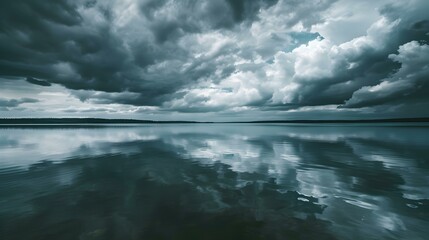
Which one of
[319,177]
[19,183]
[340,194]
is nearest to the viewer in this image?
[340,194]

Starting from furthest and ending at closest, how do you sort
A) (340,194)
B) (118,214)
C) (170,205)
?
(340,194)
(170,205)
(118,214)

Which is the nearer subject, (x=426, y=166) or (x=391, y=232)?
(x=391, y=232)

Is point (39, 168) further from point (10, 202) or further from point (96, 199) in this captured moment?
point (96, 199)

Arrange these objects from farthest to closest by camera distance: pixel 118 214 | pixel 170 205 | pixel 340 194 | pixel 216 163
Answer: pixel 216 163 < pixel 340 194 < pixel 170 205 < pixel 118 214

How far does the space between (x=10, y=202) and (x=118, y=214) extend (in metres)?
7.01

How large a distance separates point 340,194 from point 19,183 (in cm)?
2221

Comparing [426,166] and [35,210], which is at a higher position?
[35,210]

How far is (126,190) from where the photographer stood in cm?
1380

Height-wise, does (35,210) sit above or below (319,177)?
above

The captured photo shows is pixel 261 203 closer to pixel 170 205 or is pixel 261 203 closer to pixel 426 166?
pixel 170 205

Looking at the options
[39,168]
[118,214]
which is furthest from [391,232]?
[39,168]

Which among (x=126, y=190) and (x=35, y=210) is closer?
(x=35, y=210)

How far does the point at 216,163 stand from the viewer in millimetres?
22453

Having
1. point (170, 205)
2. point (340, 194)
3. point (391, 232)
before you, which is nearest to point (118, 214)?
point (170, 205)
